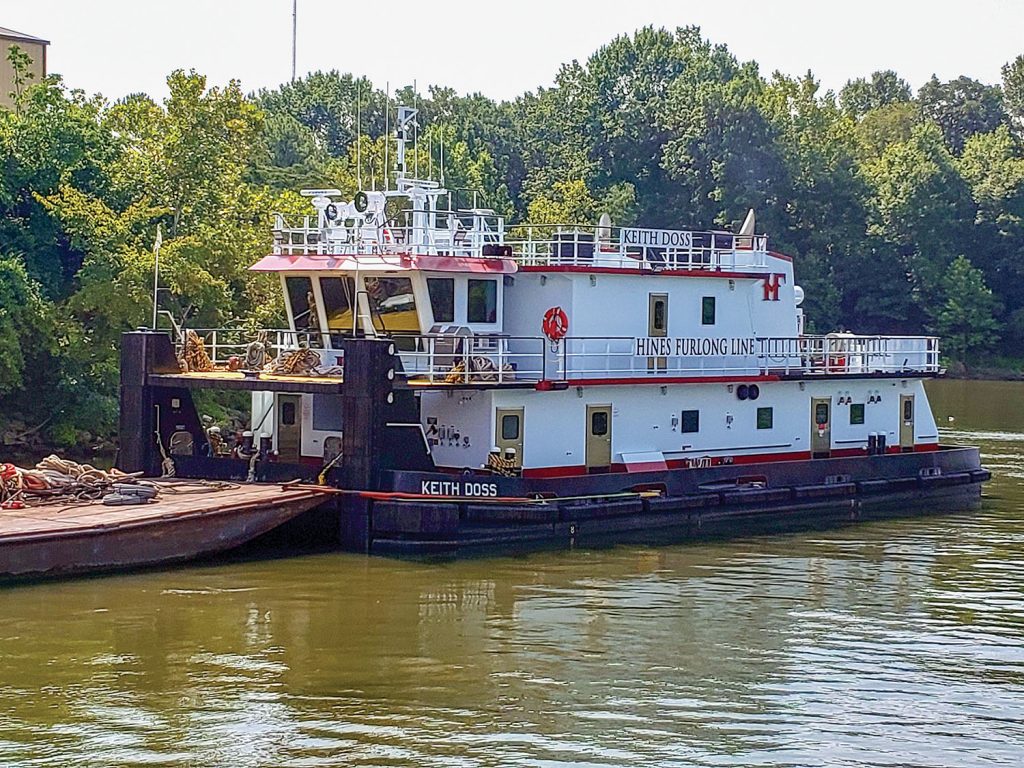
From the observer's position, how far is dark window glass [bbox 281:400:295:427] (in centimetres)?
2595

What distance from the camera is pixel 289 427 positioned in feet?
85.2

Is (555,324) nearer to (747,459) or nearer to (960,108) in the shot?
(747,459)

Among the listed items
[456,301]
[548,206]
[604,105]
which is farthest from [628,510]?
[604,105]

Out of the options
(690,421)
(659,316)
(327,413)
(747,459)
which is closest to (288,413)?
(327,413)

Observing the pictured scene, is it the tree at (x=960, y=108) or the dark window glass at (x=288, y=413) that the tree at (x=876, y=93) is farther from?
the dark window glass at (x=288, y=413)

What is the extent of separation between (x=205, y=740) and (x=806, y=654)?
713 centimetres

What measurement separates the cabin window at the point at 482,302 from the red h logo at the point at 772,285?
238 inches

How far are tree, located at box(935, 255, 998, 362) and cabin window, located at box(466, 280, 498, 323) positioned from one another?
53.0m

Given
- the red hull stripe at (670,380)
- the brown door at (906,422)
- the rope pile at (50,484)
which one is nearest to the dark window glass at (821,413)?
the red hull stripe at (670,380)

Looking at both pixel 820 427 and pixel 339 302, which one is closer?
pixel 339 302

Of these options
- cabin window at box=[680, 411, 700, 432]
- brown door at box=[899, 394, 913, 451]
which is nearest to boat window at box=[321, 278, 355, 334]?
cabin window at box=[680, 411, 700, 432]

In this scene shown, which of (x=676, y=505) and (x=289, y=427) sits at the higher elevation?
(x=289, y=427)

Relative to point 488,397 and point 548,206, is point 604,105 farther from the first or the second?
point 488,397

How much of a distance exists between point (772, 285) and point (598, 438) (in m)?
5.31
